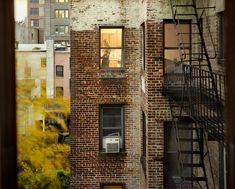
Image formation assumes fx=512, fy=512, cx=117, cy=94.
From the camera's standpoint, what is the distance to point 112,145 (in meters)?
12.3

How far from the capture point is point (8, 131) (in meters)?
1.31

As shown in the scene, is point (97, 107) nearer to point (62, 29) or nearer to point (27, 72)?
point (27, 72)

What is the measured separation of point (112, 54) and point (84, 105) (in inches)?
56.2

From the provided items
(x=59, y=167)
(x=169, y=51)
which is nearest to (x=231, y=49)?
(x=169, y=51)

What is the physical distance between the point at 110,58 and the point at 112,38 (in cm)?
49

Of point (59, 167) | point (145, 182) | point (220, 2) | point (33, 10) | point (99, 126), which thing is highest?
point (33, 10)

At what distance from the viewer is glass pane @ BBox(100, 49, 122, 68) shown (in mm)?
12547

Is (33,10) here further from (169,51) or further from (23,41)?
(169,51)

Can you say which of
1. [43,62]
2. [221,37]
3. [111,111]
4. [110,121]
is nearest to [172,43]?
[221,37]

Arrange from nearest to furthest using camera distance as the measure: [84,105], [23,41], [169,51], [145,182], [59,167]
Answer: [169,51] < [145,182] < [84,105] < [59,167] < [23,41]

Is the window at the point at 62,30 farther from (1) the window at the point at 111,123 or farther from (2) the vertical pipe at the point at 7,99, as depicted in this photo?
(2) the vertical pipe at the point at 7,99

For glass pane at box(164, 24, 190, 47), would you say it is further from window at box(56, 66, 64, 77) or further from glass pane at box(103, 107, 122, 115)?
window at box(56, 66, 64, 77)

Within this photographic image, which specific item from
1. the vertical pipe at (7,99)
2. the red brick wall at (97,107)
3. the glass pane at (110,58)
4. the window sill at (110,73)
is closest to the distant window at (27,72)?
the red brick wall at (97,107)

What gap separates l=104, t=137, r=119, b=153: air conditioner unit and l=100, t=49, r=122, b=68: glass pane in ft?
5.88
